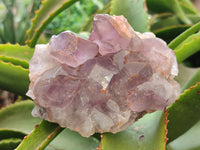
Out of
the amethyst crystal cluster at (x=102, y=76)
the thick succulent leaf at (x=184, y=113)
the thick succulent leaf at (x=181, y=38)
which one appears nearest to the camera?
the amethyst crystal cluster at (x=102, y=76)

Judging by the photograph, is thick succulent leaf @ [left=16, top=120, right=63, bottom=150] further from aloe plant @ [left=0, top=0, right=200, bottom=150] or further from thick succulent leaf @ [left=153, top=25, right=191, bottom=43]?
thick succulent leaf @ [left=153, top=25, right=191, bottom=43]

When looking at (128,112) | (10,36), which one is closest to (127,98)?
(128,112)

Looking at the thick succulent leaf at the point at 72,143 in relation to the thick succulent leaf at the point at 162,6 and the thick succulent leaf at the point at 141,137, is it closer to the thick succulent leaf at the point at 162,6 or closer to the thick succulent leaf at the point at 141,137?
the thick succulent leaf at the point at 141,137

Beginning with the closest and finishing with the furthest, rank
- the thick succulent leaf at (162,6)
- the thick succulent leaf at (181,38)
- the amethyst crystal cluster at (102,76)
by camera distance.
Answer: the amethyst crystal cluster at (102,76) < the thick succulent leaf at (181,38) < the thick succulent leaf at (162,6)

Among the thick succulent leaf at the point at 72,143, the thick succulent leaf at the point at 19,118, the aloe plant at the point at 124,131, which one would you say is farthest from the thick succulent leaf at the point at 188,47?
the thick succulent leaf at the point at 19,118

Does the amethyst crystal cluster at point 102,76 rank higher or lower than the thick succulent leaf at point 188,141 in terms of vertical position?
higher

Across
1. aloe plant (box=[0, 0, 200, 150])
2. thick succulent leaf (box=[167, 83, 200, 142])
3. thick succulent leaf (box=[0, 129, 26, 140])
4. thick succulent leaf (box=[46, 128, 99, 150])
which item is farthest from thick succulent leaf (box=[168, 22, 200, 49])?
thick succulent leaf (box=[0, 129, 26, 140])

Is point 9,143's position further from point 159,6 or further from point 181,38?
point 159,6

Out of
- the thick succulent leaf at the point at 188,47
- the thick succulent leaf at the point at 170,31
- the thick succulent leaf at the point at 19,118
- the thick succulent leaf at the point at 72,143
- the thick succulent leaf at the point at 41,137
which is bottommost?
the thick succulent leaf at the point at 19,118
